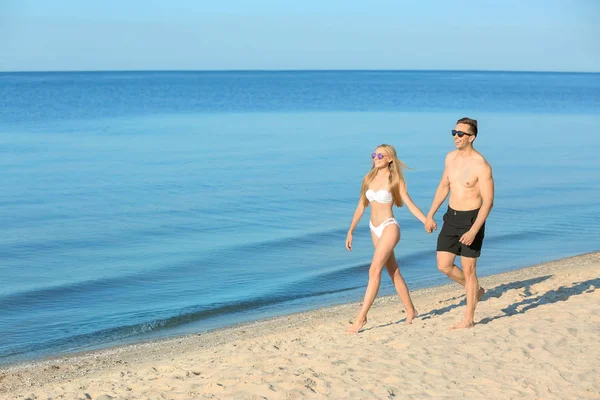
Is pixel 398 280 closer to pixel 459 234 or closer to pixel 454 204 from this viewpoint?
pixel 459 234

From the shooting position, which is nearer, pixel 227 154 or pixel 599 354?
pixel 599 354

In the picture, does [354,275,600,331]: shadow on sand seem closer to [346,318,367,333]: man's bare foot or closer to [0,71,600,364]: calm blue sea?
[346,318,367,333]: man's bare foot

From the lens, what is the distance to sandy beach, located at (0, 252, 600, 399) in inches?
229

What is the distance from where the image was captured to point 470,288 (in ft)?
24.0

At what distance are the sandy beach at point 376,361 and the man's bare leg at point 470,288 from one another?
4.6 inches

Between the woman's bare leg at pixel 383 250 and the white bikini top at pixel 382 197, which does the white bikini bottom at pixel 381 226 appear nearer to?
the woman's bare leg at pixel 383 250

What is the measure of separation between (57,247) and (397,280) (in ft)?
25.1

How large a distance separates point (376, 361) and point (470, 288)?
1.44 meters

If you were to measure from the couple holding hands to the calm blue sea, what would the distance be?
3.20 meters

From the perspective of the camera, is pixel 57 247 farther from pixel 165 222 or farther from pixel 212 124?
pixel 212 124

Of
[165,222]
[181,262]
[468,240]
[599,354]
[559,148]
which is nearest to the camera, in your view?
[599,354]

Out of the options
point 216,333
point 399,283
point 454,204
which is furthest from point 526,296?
point 216,333

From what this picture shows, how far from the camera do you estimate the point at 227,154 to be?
86.6ft

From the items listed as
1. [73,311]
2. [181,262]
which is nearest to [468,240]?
[73,311]
